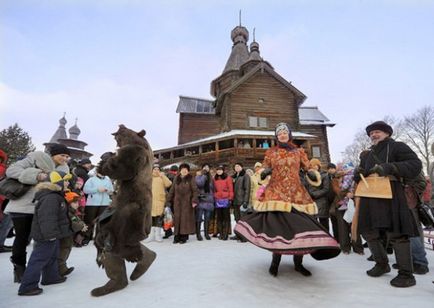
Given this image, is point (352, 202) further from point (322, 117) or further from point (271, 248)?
point (322, 117)

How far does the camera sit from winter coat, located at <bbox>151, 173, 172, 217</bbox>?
21.2ft

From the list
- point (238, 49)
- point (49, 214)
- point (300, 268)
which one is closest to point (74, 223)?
point (49, 214)

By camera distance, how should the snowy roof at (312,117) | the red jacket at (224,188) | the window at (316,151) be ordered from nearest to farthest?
the red jacket at (224,188)
the window at (316,151)
the snowy roof at (312,117)

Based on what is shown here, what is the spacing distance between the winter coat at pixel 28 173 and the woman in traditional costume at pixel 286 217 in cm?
263

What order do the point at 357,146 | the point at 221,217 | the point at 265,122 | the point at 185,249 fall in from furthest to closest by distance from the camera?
the point at 357,146, the point at 265,122, the point at 221,217, the point at 185,249

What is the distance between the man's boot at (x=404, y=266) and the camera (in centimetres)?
288

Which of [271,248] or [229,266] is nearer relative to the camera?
[271,248]

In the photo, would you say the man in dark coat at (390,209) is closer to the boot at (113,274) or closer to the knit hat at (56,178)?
the boot at (113,274)

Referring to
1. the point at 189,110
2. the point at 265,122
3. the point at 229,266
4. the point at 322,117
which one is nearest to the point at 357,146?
the point at 322,117

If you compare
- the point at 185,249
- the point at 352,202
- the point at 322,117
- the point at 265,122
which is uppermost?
the point at 322,117

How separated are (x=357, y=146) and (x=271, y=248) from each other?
43355 mm

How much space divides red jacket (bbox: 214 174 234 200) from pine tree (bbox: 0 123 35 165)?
28435 millimetres

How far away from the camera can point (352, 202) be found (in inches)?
190

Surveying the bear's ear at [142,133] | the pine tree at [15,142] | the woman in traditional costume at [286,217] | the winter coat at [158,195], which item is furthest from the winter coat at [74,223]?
the pine tree at [15,142]
